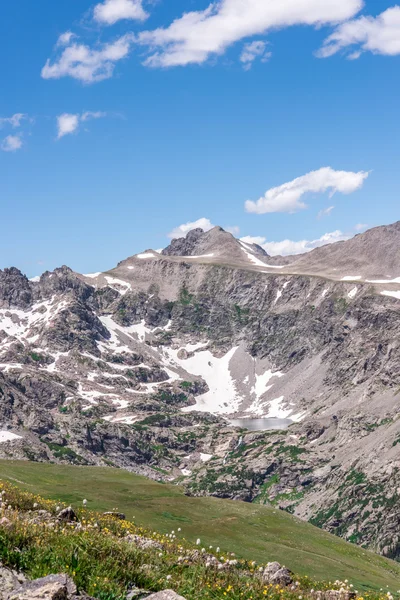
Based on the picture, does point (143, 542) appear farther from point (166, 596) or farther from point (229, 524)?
point (229, 524)

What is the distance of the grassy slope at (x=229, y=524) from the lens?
183 ft

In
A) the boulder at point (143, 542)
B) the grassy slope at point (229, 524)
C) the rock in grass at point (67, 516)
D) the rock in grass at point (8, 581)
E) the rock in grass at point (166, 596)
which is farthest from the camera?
the grassy slope at point (229, 524)

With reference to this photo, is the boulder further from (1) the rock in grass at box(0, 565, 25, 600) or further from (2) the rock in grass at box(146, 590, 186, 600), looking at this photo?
(2) the rock in grass at box(146, 590, 186, 600)

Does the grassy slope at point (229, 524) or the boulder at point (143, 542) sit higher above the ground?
the boulder at point (143, 542)

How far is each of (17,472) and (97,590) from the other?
250 feet

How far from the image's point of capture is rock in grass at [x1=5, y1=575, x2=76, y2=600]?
10484mm

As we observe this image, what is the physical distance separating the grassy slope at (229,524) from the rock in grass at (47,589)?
42.3 meters

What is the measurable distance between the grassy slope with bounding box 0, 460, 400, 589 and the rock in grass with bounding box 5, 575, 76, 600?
4234 centimetres

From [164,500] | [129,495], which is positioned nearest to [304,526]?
[164,500]

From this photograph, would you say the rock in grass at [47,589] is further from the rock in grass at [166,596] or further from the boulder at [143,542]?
the boulder at [143,542]

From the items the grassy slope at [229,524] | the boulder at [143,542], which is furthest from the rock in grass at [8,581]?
the grassy slope at [229,524]

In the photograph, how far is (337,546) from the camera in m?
69.6

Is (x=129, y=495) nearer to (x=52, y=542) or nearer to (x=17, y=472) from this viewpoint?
(x=17, y=472)

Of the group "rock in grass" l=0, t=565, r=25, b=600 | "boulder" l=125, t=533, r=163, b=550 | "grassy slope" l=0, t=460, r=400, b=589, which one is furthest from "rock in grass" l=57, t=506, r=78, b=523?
"grassy slope" l=0, t=460, r=400, b=589
